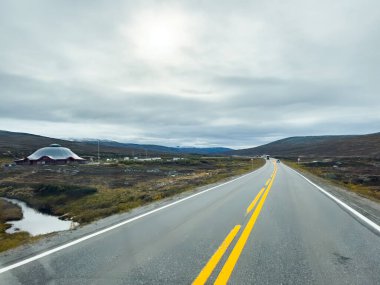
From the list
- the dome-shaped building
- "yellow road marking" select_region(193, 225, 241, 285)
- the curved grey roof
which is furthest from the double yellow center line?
the curved grey roof

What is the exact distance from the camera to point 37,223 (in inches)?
883

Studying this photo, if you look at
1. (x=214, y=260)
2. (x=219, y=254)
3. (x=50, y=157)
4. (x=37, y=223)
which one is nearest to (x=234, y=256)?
(x=219, y=254)

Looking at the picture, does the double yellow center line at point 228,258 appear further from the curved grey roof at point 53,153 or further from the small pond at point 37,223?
the curved grey roof at point 53,153

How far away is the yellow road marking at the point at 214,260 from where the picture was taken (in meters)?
5.12

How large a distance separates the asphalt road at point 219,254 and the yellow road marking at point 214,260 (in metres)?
0.02

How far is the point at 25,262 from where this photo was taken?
→ 612 cm

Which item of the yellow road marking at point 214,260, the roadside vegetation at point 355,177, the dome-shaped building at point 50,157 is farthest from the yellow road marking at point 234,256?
Result: the dome-shaped building at point 50,157

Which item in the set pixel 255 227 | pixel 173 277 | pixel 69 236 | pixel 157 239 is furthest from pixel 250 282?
pixel 69 236

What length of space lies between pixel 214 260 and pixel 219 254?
0.41 metres

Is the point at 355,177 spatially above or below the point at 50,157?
above

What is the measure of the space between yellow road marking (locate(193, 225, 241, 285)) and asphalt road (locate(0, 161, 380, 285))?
0.6 inches

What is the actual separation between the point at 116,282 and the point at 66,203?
89.0 ft

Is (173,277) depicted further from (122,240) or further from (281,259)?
(122,240)

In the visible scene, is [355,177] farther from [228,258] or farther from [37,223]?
[228,258]
